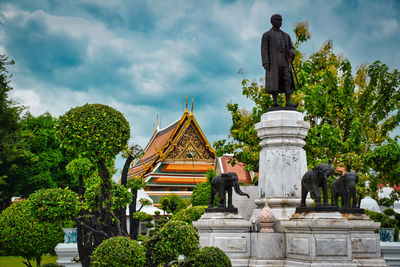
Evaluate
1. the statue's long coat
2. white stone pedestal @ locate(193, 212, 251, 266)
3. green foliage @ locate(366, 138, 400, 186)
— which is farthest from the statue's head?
green foliage @ locate(366, 138, 400, 186)

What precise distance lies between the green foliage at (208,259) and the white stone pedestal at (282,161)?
1.96 m

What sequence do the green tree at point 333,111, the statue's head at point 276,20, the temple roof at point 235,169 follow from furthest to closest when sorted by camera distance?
the temple roof at point 235,169
the green tree at point 333,111
the statue's head at point 276,20

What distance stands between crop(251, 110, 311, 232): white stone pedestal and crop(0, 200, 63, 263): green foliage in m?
5.87

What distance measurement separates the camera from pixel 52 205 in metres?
6.72

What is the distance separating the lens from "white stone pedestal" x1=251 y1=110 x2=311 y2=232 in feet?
25.3

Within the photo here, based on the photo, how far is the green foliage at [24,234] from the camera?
35.0 ft

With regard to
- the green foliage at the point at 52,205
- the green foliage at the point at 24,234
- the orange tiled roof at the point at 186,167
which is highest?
the orange tiled roof at the point at 186,167

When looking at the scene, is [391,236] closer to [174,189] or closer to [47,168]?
[47,168]

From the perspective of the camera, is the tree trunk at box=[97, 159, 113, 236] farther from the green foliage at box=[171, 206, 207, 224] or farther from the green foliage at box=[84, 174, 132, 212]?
the green foliage at box=[171, 206, 207, 224]

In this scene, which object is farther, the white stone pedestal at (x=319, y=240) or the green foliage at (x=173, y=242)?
the white stone pedestal at (x=319, y=240)

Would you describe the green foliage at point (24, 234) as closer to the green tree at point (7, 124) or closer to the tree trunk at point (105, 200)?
the tree trunk at point (105, 200)

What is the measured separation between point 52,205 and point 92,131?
1.51m

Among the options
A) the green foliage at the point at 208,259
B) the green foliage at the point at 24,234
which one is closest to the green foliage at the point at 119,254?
the green foliage at the point at 208,259

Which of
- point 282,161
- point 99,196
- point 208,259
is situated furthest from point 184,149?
point 208,259
